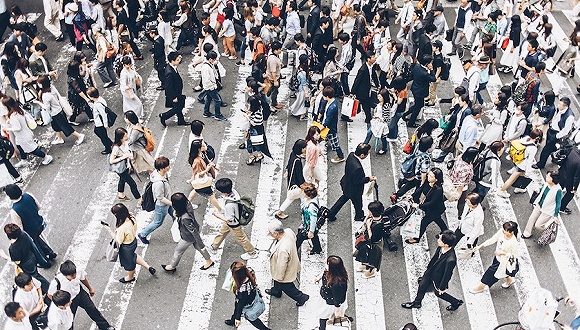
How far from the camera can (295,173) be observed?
1071 centimetres

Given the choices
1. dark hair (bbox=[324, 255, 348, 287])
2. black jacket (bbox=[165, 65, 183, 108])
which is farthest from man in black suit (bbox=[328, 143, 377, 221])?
black jacket (bbox=[165, 65, 183, 108])

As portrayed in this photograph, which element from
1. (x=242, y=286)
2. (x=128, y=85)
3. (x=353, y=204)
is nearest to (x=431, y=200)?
(x=353, y=204)

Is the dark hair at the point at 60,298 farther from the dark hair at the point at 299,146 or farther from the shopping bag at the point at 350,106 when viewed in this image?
the shopping bag at the point at 350,106

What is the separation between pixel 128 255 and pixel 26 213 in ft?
6.19

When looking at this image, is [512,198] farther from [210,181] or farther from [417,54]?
[210,181]

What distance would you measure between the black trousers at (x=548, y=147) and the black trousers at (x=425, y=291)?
15.4ft

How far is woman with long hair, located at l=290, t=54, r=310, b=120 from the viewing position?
1300 cm

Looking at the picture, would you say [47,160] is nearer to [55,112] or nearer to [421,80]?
[55,112]

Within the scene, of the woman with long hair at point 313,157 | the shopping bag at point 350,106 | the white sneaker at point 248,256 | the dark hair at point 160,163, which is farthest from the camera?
the shopping bag at point 350,106

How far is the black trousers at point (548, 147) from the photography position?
12.0 meters

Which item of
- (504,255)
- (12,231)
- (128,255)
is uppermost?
(12,231)

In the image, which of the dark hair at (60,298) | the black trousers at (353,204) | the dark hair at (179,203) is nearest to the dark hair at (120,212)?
the dark hair at (179,203)

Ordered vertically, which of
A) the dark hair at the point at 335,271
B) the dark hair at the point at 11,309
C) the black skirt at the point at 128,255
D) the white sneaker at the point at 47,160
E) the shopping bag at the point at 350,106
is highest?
the dark hair at the point at 11,309

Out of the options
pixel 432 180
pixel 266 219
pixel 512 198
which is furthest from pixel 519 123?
pixel 266 219
